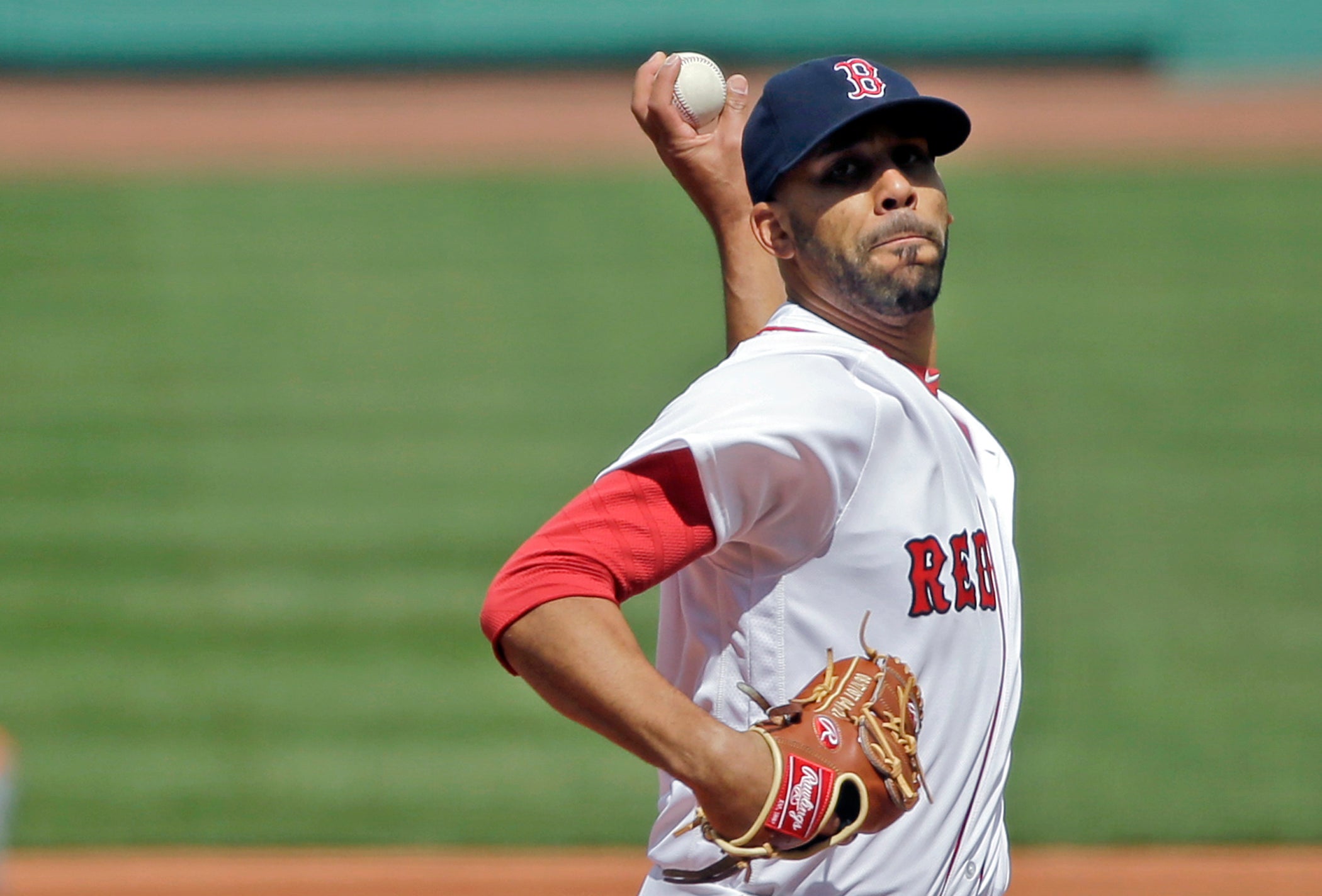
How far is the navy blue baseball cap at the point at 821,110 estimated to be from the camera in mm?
1965

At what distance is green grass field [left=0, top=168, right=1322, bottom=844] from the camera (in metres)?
6.15

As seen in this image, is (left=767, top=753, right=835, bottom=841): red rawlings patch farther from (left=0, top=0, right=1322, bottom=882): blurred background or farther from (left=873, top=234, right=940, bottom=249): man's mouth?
(left=0, top=0, right=1322, bottom=882): blurred background

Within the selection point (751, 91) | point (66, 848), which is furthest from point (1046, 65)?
point (66, 848)

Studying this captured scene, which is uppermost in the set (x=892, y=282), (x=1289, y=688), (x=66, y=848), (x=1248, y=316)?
(x=1248, y=316)

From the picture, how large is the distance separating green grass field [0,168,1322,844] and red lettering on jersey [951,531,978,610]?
406cm

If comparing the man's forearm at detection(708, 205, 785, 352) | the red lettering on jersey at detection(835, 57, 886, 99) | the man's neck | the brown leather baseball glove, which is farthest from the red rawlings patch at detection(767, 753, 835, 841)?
the man's forearm at detection(708, 205, 785, 352)

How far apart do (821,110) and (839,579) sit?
0.59m

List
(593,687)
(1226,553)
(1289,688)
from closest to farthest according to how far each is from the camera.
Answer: (593,687) < (1289,688) < (1226,553)

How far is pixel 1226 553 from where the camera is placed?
7.67 m

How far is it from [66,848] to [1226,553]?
17.4 ft

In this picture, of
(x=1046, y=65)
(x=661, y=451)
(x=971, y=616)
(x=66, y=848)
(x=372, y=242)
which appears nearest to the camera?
(x=661, y=451)

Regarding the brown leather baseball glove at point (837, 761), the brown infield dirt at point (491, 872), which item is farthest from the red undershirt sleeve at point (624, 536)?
the brown infield dirt at point (491, 872)

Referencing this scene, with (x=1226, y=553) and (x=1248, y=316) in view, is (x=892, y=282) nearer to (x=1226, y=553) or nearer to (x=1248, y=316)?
(x=1226, y=553)

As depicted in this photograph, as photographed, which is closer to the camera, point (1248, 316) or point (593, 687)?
point (593, 687)
